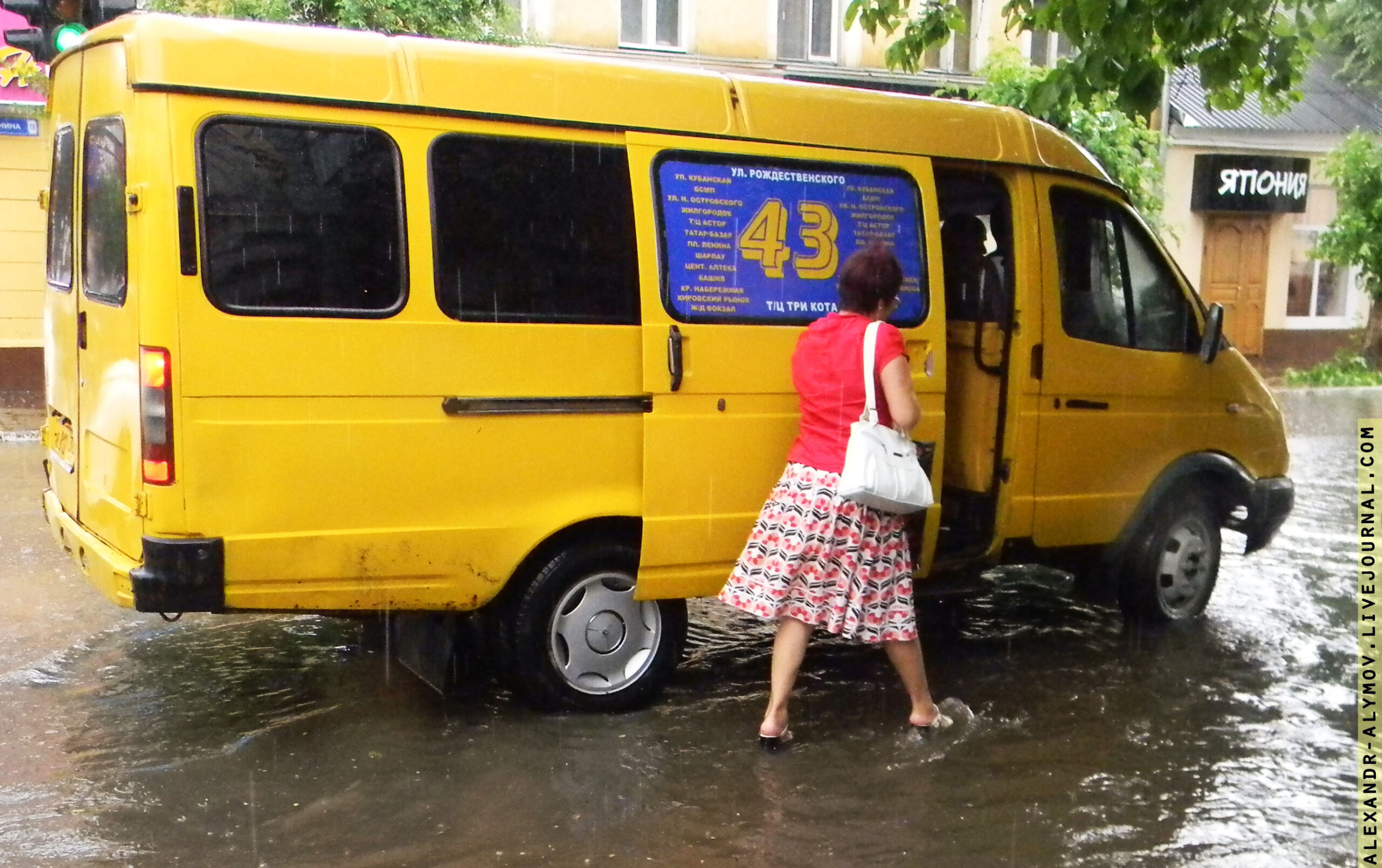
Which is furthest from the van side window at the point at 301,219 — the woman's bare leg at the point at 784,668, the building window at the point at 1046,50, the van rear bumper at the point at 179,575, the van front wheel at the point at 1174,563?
the building window at the point at 1046,50

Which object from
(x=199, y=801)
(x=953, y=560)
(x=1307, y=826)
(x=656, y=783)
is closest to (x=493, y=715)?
(x=656, y=783)

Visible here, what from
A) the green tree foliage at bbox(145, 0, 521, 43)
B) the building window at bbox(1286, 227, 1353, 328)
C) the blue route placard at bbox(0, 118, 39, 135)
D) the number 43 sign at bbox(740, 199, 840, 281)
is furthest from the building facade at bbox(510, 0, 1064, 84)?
the number 43 sign at bbox(740, 199, 840, 281)

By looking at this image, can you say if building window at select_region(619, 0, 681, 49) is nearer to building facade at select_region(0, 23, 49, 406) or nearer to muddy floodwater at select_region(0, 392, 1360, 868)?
building facade at select_region(0, 23, 49, 406)

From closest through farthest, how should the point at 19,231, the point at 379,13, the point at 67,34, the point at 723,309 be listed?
1. the point at 723,309
2. the point at 67,34
3. the point at 379,13
4. the point at 19,231

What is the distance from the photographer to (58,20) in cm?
904

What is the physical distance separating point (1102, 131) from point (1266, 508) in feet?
33.8

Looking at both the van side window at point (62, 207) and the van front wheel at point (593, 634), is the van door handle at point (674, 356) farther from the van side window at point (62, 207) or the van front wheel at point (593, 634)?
the van side window at point (62, 207)

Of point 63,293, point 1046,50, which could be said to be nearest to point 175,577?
point 63,293

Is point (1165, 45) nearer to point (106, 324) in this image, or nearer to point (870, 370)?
point (870, 370)

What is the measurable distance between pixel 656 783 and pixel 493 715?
0.87 m

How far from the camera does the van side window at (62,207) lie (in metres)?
5.22

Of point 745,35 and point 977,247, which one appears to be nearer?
point 977,247

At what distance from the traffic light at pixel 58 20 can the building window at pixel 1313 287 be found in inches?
747

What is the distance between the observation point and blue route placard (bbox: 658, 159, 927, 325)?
523 cm
